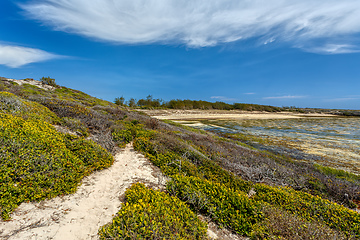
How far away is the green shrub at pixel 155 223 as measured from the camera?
2898mm

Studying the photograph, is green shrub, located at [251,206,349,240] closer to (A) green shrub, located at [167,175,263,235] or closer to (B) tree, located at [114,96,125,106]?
(A) green shrub, located at [167,175,263,235]

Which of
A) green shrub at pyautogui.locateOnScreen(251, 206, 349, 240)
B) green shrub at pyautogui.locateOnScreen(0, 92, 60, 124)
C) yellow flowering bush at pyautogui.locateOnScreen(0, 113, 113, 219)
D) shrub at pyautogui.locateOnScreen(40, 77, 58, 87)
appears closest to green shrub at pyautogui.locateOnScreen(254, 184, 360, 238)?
green shrub at pyautogui.locateOnScreen(251, 206, 349, 240)

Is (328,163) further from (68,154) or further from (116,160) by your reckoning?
(68,154)

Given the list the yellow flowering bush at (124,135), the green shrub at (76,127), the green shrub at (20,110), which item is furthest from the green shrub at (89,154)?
the green shrub at (20,110)

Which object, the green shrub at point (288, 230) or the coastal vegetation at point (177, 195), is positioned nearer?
the coastal vegetation at point (177, 195)

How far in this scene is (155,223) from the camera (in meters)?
3.07

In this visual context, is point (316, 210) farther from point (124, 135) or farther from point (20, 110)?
point (20, 110)

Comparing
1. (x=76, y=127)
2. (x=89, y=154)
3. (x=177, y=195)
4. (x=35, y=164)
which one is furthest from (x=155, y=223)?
(x=76, y=127)

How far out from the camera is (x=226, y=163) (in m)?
8.55

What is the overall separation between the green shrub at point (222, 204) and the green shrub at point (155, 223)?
30.4 inches

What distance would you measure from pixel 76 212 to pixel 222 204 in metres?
3.91

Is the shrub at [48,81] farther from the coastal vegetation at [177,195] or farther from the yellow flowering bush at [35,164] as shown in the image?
the yellow flowering bush at [35,164]

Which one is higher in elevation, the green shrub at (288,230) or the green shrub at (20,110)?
the green shrub at (20,110)

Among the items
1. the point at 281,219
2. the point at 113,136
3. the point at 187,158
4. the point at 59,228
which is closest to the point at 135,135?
the point at 113,136
